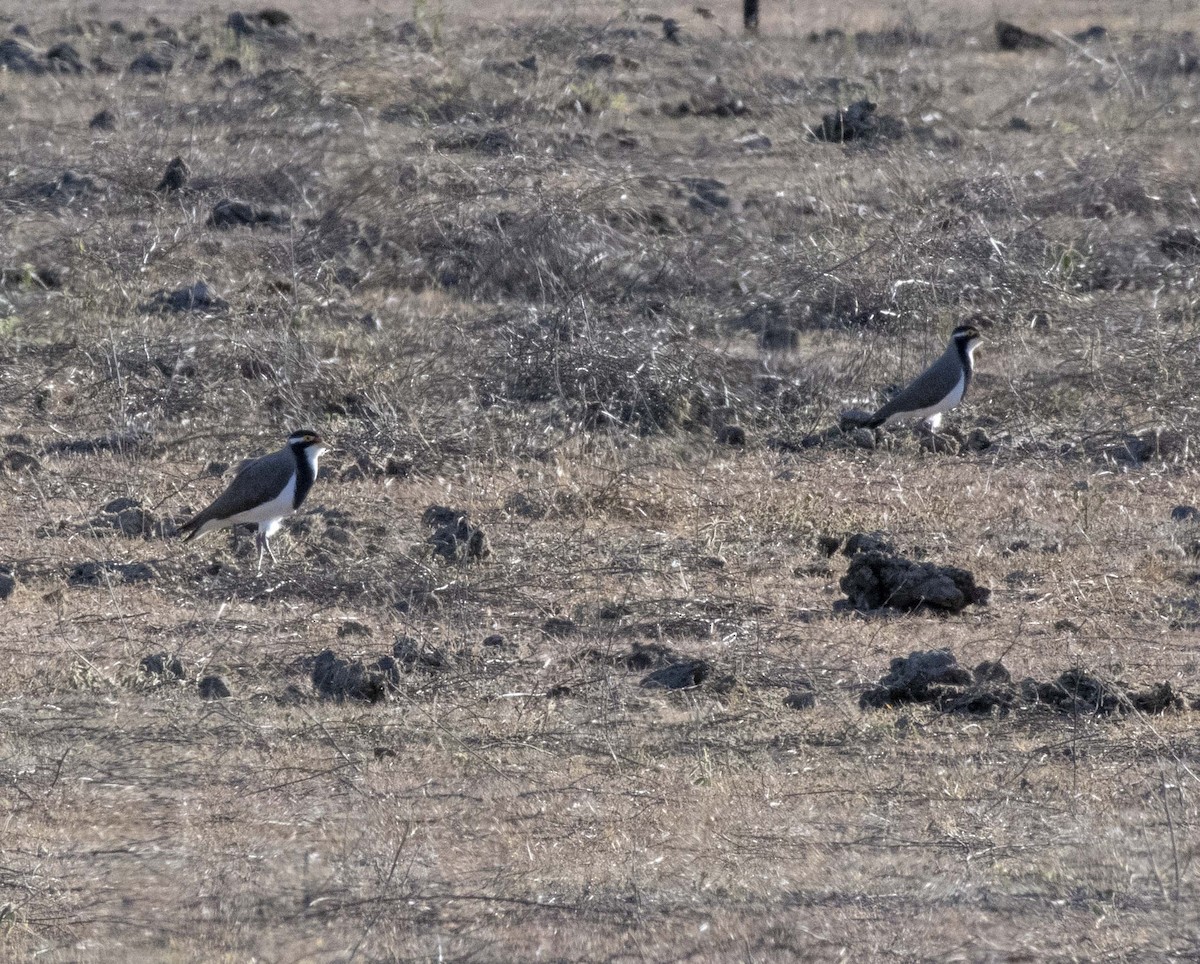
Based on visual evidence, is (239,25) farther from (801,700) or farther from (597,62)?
(801,700)

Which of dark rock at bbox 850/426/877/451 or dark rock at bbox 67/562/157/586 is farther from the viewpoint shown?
dark rock at bbox 850/426/877/451

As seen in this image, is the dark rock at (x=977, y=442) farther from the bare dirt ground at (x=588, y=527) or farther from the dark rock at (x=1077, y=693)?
the dark rock at (x=1077, y=693)

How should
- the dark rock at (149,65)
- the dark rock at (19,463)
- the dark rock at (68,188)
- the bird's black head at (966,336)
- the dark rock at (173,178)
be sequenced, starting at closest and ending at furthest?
the dark rock at (19,463), the bird's black head at (966,336), the dark rock at (173,178), the dark rock at (68,188), the dark rock at (149,65)

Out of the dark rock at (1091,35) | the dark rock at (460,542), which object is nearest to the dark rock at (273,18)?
the dark rock at (1091,35)

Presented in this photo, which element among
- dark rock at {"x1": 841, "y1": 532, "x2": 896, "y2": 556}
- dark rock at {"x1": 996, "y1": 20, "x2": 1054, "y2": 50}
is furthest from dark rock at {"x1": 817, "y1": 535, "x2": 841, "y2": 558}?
dark rock at {"x1": 996, "y1": 20, "x2": 1054, "y2": 50}

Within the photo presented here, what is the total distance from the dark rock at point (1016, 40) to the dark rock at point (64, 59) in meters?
11.6

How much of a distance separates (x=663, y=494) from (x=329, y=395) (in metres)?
2.27

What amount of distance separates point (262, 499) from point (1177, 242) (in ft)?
26.0

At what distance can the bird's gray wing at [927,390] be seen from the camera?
10109mm

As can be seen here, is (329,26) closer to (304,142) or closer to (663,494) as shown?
(304,142)

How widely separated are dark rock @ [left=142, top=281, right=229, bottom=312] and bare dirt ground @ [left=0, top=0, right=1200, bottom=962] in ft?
0.11

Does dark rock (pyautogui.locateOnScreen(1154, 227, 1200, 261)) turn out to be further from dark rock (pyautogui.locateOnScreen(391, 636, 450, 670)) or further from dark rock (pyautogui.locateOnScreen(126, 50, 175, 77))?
dark rock (pyautogui.locateOnScreen(126, 50, 175, 77))

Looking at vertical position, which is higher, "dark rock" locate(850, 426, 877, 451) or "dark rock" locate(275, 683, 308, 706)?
"dark rock" locate(275, 683, 308, 706)

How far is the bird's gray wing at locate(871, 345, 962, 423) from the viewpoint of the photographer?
10109 mm
